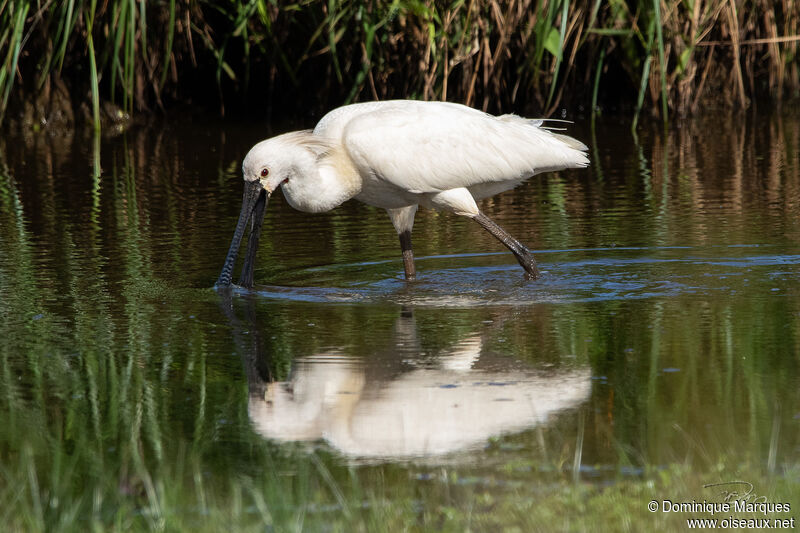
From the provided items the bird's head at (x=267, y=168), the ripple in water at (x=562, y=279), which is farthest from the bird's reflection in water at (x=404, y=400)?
the bird's head at (x=267, y=168)

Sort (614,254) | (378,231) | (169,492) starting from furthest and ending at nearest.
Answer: (378,231), (614,254), (169,492)

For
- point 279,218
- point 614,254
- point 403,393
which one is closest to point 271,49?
point 279,218

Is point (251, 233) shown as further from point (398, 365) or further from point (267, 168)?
point (398, 365)

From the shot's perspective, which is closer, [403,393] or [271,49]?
[403,393]

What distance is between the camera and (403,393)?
14.6 feet

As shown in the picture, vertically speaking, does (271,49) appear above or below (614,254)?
above

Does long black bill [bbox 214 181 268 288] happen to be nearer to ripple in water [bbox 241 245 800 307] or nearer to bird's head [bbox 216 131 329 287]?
bird's head [bbox 216 131 329 287]

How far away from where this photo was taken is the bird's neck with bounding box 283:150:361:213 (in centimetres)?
649

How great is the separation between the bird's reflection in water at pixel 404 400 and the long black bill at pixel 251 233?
1424mm

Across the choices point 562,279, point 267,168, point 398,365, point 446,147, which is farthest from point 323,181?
point 398,365

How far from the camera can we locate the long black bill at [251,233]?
6.51 m

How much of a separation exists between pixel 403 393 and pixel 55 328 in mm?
1838

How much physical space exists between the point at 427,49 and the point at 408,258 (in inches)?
232

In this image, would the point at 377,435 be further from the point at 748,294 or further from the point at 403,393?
the point at 748,294
